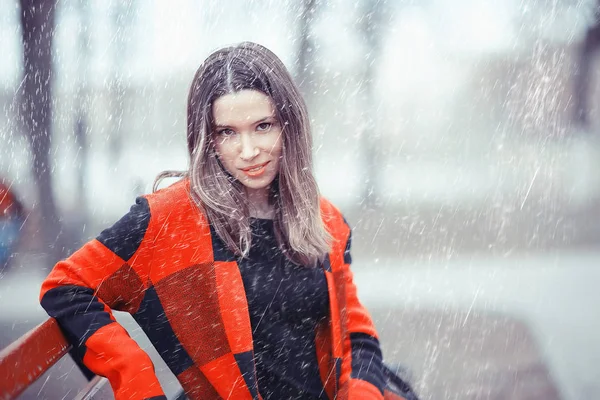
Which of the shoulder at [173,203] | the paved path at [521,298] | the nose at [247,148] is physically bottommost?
the paved path at [521,298]

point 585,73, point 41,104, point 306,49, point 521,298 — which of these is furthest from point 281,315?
point 585,73

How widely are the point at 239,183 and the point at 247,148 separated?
0.14m

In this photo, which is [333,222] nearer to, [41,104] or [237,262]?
[237,262]

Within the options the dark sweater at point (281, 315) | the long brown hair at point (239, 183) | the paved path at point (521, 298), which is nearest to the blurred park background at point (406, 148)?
the paved path at point (521, 298)

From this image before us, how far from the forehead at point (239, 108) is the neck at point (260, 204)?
0.74 ft

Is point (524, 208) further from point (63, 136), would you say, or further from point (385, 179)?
point (63, 136)

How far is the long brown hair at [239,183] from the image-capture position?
1.46 m

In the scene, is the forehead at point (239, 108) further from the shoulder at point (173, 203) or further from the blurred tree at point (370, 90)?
the blurred tree at point (370, 90)

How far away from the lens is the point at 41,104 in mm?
6852

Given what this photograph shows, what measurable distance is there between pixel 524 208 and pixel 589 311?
5.30 m

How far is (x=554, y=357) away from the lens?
3375 mm

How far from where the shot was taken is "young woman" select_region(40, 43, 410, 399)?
1.43 metres

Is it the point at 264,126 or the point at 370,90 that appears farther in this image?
the point at 370,90

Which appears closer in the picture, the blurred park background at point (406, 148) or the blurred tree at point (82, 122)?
the blurred park background at point (406, 148)
